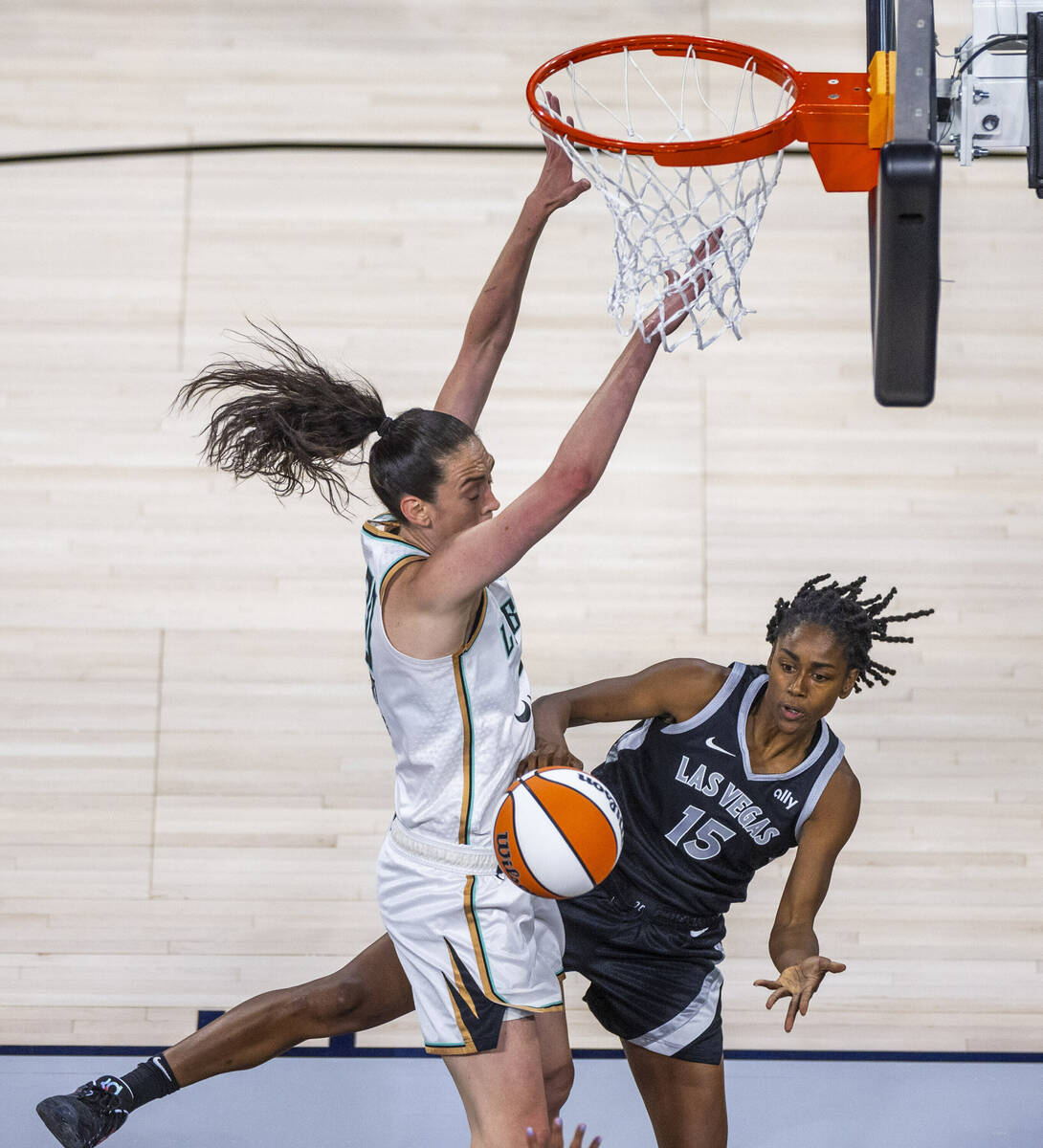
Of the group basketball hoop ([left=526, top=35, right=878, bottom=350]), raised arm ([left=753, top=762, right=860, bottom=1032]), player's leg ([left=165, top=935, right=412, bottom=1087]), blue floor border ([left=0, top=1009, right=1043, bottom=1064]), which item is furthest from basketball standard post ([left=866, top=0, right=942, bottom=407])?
blue floor border ([left=0, top=1009, right=1043, bottom=1064])

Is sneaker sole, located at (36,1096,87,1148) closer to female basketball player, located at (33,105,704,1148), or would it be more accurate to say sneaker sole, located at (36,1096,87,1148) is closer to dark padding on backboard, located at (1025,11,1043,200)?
female basketball player, located at (33,105,704,1148)

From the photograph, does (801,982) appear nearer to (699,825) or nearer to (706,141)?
(699,825)

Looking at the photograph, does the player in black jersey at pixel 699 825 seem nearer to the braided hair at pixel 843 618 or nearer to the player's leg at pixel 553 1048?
the braided hair at pixel 843 618

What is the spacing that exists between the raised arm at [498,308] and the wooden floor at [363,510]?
4.99ft

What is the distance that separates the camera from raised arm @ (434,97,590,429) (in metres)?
2.89

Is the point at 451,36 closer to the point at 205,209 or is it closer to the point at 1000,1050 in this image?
the point at 205,209

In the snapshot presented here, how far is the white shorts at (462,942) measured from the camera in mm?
2447

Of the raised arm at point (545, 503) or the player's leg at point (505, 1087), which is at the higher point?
the raised arm at point (545, 503)

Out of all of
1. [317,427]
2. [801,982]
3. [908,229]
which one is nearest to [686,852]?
[801,982]

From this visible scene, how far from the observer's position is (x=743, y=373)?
4.50 m

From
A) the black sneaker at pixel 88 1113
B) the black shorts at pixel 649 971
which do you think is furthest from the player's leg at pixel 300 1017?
the black shorts at pixel 649 971

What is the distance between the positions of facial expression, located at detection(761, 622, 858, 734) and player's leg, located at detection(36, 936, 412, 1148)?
110 cm

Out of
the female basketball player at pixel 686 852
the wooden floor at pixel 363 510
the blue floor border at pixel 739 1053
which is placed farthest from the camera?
the wooden floor at pixel 363 510

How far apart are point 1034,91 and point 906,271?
0.48 meters
